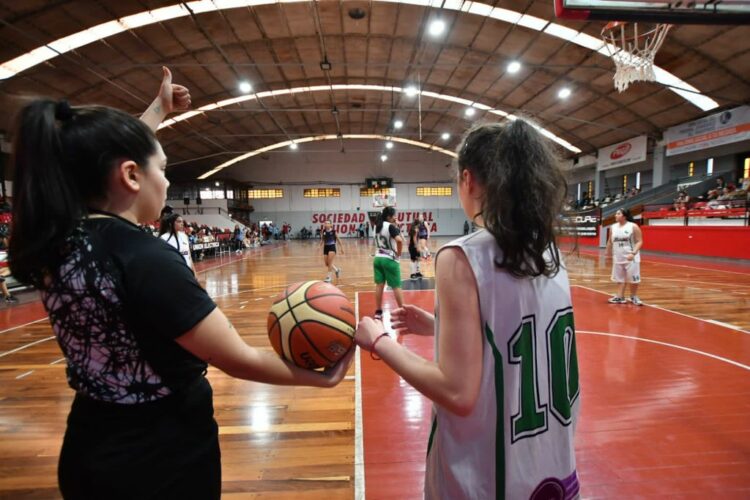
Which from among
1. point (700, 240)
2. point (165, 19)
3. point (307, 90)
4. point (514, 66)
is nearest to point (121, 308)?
point (165, 19)

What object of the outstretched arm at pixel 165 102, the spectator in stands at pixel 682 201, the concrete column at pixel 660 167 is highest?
the concrete column at pixel 660 167

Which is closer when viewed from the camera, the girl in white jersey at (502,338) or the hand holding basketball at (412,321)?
the girl in white jersey at (502,338)

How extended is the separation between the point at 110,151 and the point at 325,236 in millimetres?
8980

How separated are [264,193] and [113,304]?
33.2 m

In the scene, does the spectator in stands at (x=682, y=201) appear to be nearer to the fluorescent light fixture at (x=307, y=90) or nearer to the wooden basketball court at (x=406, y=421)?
the fluorescent light fixture at (x=307, y=90)

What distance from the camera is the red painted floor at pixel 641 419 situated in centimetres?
224

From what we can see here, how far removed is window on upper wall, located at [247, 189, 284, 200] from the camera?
32312 millimetres

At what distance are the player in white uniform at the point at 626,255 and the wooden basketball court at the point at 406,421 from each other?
3.47ft

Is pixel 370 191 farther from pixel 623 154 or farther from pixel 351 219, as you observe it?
pixel 623 154

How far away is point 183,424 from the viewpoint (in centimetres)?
90

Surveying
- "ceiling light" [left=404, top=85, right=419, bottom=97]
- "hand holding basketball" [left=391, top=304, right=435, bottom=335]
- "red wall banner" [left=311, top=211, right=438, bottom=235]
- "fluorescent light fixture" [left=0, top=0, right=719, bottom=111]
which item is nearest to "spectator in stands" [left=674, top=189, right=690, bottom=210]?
"fluorescent light fixture" [left=0, top=0, right=719, bottom=111]

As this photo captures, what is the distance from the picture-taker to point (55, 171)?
0.76m

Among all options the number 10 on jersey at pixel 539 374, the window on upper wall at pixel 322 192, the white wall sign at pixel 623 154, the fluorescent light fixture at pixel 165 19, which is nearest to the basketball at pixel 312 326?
the number 10 on jersey at pixel 539 374

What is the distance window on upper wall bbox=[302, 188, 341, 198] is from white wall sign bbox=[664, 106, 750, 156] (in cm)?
2221
